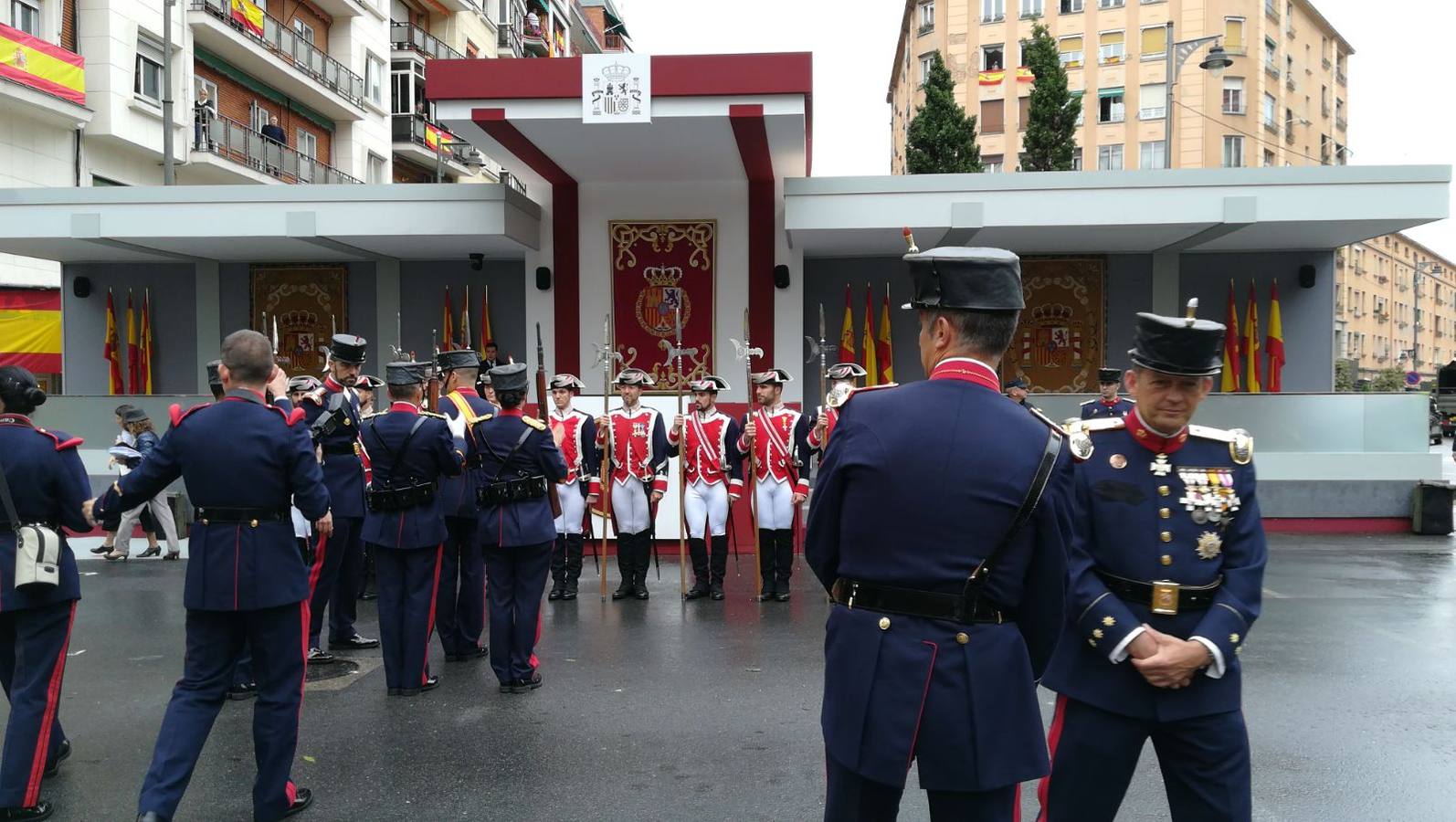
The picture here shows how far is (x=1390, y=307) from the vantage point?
7775cm

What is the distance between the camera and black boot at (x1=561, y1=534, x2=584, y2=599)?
9.45 m

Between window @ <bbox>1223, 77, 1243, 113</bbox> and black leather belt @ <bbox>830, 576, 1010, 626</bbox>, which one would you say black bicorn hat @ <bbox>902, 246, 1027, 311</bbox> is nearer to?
black leather belt @ <bbox>830, 576, 1010, 626</bbox>

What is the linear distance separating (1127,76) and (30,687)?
5498cm

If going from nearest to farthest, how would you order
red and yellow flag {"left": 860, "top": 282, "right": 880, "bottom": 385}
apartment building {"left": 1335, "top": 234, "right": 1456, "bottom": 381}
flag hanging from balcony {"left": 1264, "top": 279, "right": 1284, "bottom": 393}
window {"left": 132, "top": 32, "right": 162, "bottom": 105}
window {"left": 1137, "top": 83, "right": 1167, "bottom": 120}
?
flag hanging from balcony {"left": 1264, "top": 279, "right": 1284, "bottom": 393} < red and yellow flag {"left": 860, "top": 282, "right": 880, "bottom": 385} < window {"left": 132, "top": 32, "right": 162, "bottom": 105} < window {"left": 1137, "top": 83, "right": 1167, "bottom": 120} < apartment building {"left": 1335, "top": 234, "right": 1456, "bottom": 381}

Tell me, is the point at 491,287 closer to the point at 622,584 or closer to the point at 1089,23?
the point at 622,584

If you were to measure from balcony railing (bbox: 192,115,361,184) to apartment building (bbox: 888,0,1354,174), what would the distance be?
Answer: 3245 centimetres

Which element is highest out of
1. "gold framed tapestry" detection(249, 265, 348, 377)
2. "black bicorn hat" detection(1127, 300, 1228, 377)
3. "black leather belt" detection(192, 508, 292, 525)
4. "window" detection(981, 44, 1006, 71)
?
"window" detection(981, 44, 1006, 71)

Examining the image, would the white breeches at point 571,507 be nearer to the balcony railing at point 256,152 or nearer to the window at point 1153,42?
the balcony railing at point 256,152

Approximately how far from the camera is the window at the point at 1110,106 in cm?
5209

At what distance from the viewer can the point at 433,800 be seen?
4.67m

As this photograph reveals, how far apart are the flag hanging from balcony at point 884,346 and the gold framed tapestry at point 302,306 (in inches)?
308

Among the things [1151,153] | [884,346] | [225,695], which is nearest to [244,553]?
[225,695]

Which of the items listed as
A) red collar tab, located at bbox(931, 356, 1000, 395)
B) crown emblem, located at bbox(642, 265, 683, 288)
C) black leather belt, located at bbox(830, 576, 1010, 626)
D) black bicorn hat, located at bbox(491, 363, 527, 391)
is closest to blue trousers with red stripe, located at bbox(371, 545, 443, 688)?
black bicorn hat, located at bbox(491, 363, 527, 391)

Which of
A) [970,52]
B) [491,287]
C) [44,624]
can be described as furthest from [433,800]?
[970,52]
